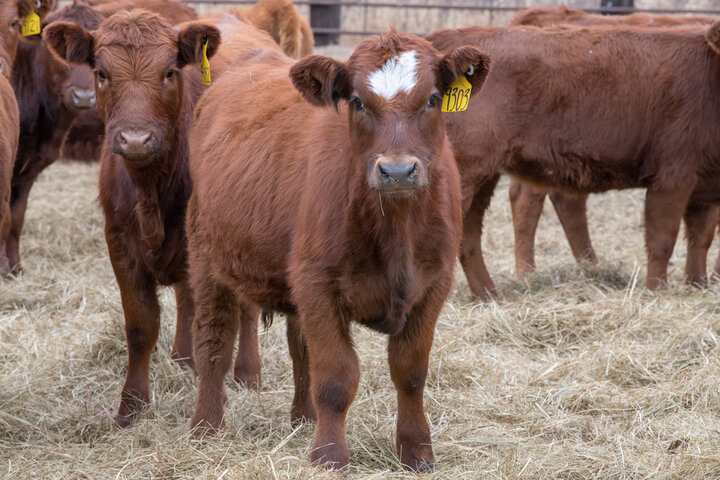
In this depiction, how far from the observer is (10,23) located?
6.15 meters

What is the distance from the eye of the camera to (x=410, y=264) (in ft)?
11.9

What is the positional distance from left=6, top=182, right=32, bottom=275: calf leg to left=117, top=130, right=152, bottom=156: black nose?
3802mm

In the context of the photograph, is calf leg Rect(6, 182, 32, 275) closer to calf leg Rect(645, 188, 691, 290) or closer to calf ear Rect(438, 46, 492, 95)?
calf leg Rect(645, 188, 691, 290)

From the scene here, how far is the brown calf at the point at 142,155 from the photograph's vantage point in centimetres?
460

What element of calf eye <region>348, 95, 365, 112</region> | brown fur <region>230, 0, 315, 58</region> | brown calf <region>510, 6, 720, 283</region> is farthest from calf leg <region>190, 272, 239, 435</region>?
brown fur <region>230, 0, 315, 58</region>

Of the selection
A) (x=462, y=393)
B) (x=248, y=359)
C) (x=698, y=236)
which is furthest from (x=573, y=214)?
(x=248, y=359)

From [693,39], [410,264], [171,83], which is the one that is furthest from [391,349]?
[693,39]

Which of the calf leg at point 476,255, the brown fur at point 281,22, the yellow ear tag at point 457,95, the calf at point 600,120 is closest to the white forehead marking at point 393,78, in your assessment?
the yellow ear tag at point 457,95

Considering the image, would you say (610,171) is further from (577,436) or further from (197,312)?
(197,312)

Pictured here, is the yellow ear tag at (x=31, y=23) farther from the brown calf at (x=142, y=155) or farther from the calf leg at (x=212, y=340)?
the calf leg at (x=212, y=340)

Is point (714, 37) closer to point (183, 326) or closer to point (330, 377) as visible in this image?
point (183, 326)

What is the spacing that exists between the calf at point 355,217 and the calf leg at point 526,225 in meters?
3.89

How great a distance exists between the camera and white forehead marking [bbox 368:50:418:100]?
3.55 metres

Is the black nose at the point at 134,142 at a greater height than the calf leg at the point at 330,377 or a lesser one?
greater
